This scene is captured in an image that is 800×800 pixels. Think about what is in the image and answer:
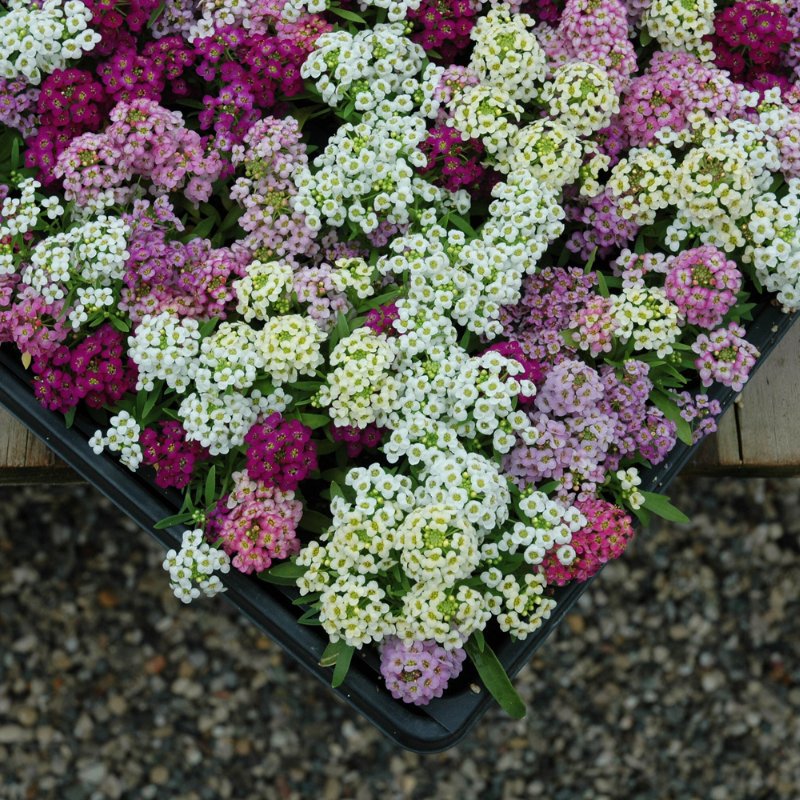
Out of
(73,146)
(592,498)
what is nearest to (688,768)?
(592,498)

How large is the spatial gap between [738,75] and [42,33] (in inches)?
90.7

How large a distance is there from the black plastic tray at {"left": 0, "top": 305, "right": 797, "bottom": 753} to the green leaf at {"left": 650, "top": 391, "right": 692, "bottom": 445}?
11 centimetres

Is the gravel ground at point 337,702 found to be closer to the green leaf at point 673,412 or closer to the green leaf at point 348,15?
the green leaf at point 673,412

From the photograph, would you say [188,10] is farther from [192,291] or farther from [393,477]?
[393,477]

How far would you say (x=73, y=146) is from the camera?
10.8 feet

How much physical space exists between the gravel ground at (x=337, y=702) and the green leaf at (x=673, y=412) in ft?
7.59

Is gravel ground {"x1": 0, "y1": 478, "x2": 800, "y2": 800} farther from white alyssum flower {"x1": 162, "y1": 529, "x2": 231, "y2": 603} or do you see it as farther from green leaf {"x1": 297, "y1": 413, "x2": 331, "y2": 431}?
green leaf {"x1": 297, "y1": 413, "x2": 331, "y2": 431}

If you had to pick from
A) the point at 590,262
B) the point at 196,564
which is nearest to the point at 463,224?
the point at 590,262

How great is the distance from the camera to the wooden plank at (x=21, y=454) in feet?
12.8

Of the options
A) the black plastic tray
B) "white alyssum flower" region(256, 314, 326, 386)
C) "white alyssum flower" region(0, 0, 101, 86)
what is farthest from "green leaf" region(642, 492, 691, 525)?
"white alyssum flower" region(0, 0, 101, 86)

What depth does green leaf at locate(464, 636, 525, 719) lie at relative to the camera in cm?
292

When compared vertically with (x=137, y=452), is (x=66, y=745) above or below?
below

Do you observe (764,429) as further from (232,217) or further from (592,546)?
(232,217)

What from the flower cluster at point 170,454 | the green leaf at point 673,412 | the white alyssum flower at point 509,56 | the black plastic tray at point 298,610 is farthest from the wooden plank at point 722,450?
the flower cluster at point 170,454
